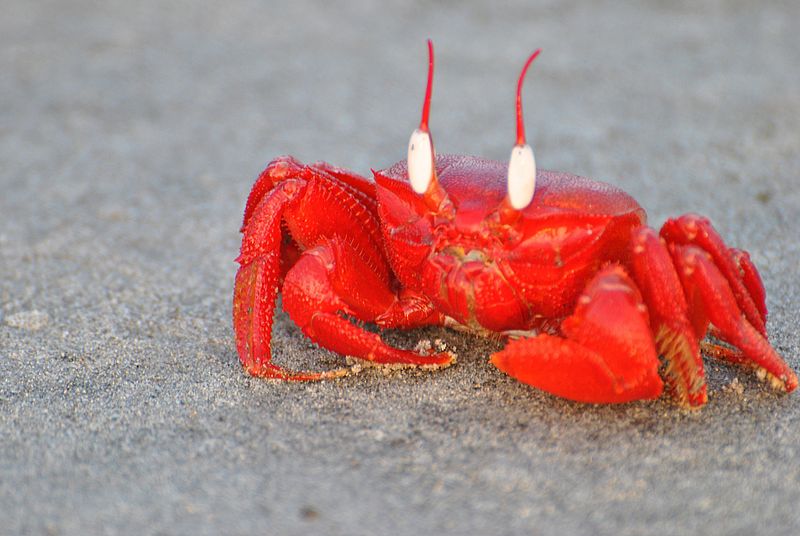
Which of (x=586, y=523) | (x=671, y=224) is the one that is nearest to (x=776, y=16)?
(x=671, y=224)

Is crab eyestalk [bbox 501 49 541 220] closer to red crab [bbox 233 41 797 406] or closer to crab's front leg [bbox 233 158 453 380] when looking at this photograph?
red crab [bbox 233 41 797 406]

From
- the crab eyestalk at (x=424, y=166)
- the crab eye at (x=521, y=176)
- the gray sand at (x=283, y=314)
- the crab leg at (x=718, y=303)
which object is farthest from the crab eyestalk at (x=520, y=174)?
the gray sand at (x=283, y=314)

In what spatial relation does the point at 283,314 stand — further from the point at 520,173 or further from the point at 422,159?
the point at 520,173

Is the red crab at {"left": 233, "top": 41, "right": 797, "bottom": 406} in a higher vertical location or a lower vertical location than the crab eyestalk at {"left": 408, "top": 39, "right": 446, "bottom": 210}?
lower

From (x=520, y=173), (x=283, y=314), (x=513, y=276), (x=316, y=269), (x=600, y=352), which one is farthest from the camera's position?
(x=283, y=314)

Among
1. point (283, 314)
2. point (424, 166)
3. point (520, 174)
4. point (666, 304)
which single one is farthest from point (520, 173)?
point (283, 314)

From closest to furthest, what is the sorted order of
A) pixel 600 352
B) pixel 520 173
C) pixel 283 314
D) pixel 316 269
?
pixel 600 352 < pixel 520 173 < pixel 316 269 < pixel 283 314

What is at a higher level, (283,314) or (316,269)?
(316,269)

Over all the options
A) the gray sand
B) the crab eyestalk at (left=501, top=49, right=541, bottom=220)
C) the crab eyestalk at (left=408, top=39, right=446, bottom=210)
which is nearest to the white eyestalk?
the crab eyestalk at (left=501, top=49, right=541, bottom=220)
